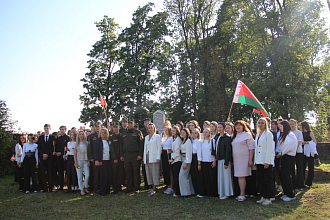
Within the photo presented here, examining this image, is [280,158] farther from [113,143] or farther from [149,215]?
[113,143]

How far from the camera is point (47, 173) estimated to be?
372 inches

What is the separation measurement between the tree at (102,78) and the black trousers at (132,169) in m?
19.8

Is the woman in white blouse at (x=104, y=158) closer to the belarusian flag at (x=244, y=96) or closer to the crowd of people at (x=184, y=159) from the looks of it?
the crowd of people at (x=184, y=159)

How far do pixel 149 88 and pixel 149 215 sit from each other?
75.3ft

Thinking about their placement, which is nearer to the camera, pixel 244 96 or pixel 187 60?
pixel 244 96

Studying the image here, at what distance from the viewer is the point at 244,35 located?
93.1 feet

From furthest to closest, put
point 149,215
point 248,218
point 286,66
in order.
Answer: point 286,66 < point 149,215 < point 248,218

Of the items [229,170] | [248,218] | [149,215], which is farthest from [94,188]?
[248,218]

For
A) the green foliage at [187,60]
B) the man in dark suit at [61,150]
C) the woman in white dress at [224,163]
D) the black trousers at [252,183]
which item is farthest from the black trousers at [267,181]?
the green foliage at [187,60]

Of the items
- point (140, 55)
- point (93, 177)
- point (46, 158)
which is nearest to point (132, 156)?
point (93, 177)

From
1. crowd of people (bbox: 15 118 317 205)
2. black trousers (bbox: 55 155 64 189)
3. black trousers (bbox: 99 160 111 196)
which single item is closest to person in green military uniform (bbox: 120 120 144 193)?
crowd of people (bbox: 15 118 317 205)

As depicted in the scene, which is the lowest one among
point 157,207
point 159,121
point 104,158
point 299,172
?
point 157,207

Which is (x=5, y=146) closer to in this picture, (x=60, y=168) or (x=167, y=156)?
(x=60, y=168)

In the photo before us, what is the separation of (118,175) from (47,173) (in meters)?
2.40
